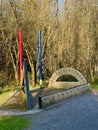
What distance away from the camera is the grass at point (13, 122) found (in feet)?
20.7

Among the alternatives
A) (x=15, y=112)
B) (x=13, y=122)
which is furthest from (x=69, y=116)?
(x=15, y=112)

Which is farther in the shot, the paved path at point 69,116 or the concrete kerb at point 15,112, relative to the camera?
the concrete kerb at point 15,112

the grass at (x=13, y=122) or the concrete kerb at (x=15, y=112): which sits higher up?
the grass at (x=13, y=122)

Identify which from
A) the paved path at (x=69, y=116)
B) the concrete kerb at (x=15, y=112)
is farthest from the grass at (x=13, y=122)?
the concrete kerb at (x=15, y=112)

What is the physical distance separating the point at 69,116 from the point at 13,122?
4.30 ft

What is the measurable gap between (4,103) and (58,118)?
8.40 ft

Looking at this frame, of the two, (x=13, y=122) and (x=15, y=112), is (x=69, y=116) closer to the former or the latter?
(x=13, y=122)

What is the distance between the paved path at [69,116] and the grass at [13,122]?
0.16 metres

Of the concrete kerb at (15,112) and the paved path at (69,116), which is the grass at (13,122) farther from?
the concrete kerb at (15,112)

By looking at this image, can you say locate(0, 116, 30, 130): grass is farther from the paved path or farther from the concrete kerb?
the concrete kerb

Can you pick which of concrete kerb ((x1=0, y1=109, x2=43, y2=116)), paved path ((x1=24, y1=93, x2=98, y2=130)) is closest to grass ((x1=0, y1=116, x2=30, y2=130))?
paved path ((x1=24, y1=93, x2=98, y2=130))

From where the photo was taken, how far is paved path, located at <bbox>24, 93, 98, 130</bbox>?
6.28 metres

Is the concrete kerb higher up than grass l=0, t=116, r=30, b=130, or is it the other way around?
grass l=0, t=116, r=30, b=130

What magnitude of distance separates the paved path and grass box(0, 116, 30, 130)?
0.16 metres
